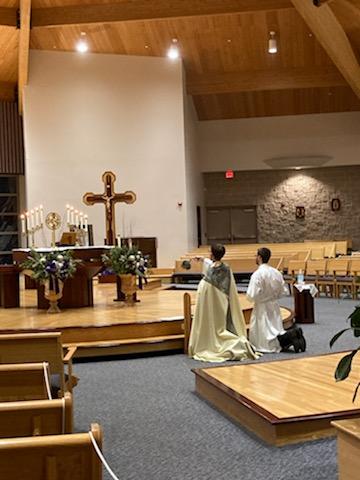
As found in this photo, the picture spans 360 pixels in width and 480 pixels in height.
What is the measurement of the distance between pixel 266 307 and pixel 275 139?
1320cm

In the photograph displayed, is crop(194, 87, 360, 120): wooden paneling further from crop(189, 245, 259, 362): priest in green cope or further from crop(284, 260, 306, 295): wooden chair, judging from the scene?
crop(189, 245, 259, 362): priest in green cope

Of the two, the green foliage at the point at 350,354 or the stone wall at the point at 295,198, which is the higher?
the stone wall at the point at 295,198

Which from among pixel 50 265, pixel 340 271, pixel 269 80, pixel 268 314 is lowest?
pixel 268 314

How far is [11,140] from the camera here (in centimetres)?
1623

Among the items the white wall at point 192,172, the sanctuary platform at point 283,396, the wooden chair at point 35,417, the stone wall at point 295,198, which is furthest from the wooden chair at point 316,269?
the wooden chair at point 35,417

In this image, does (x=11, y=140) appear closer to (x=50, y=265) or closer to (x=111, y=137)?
(x=111, y=137)

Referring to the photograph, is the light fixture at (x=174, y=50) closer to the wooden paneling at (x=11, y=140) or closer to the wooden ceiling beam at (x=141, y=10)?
the wooden ceiling beam at (x=141, y=10)

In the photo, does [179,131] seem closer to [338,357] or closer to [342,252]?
[342,252]

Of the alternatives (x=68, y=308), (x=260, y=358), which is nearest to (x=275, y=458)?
(x=260, y=358)

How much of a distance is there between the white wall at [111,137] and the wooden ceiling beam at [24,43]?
0.38m

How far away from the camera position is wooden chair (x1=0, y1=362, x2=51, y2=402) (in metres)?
2.96

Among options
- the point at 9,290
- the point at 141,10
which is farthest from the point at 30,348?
the point at 141,10

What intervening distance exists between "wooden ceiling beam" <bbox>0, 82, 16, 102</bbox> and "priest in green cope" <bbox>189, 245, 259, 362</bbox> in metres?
11.5

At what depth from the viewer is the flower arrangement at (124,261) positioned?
25.2 ft
